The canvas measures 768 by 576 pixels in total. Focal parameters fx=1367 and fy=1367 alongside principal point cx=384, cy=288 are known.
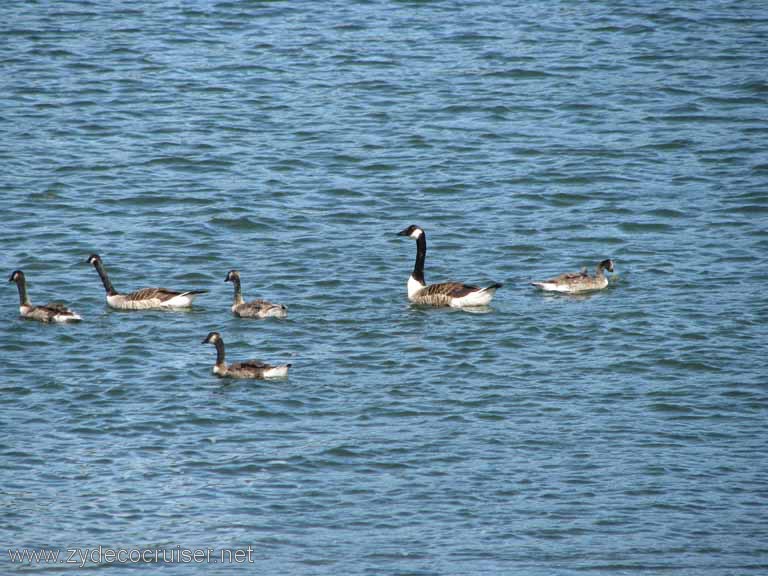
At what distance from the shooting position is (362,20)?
36.4 meters

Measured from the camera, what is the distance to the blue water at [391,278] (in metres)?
12.3

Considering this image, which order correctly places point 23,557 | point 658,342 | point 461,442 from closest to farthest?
point 23,557
point 461,442
point 658,342

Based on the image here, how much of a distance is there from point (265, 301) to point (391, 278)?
113 inches

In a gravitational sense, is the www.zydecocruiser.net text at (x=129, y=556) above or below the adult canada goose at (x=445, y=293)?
above

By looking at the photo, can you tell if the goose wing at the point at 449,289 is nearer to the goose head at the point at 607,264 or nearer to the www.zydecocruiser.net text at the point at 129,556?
the goose head at the point at 607,264

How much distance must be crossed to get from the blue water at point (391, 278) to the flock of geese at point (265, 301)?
0.68 feet

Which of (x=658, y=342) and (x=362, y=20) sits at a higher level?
(x=362, y=20)

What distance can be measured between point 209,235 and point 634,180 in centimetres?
792

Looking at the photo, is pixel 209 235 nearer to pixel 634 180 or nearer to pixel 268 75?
pixel 634 180

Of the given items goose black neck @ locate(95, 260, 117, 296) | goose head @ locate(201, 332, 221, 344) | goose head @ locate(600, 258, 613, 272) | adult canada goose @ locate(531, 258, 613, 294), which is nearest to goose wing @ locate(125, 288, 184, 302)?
goose black neck @ locate(95, 260, 117, 296)

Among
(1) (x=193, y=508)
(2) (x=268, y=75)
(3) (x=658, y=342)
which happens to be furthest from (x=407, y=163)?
(1) (x=193, y=508)

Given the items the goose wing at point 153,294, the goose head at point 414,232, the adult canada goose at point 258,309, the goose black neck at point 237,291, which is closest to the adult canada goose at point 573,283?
the goose head at point 414,232

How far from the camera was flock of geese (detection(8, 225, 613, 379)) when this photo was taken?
1809 cm

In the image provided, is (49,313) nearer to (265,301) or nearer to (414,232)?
(265,301)
